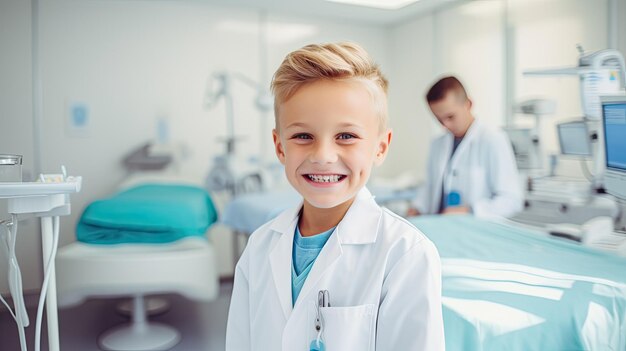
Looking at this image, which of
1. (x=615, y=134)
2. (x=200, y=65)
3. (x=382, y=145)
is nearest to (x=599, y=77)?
(x=615, y=134)

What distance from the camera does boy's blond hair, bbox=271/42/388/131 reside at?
789mm

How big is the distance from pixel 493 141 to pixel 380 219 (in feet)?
5.11

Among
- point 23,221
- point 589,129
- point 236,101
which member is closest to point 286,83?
point 23,221

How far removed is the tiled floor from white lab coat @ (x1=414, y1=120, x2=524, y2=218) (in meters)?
1.25

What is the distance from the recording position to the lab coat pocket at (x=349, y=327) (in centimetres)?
78

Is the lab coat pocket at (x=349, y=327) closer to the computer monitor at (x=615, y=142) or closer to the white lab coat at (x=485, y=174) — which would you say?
the computer monitor at (x=615, y=142)

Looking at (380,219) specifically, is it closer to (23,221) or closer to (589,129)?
(23,221)

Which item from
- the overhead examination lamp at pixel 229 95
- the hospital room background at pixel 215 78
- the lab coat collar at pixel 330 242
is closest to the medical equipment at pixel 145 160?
the hospital room background at pixel 215 78

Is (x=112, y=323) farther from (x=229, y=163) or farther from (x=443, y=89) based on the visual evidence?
(x=443, y=89)

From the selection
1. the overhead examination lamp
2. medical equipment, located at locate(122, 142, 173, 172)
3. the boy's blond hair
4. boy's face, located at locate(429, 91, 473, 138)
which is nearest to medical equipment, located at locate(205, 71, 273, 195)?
the overhead examination lamp

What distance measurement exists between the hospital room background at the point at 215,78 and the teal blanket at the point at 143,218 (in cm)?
7

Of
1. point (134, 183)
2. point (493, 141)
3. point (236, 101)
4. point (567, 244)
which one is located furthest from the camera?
point (236, 101)

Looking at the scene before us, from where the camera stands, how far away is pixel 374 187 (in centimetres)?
295

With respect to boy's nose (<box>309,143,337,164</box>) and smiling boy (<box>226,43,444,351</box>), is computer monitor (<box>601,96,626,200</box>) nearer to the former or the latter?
smiling boy (<box>226,43,444,351</box>)
